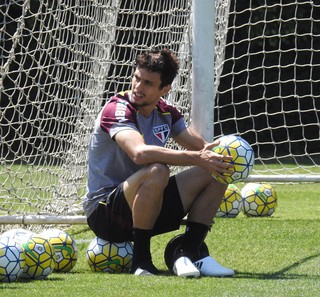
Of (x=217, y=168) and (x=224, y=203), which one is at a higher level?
(x=217, y=168)

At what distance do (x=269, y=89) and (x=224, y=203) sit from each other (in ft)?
23.5

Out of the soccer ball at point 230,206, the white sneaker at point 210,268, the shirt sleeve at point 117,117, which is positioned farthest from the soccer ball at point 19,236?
the soccer ball at point 230,206

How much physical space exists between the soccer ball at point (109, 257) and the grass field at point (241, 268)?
0.10 meters

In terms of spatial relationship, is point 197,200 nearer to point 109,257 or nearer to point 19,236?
point 109,257

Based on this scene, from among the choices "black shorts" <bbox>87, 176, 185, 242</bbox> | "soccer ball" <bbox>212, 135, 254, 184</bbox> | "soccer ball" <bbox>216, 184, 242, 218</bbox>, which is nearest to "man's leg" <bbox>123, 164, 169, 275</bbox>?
"black shorts" <bbox>87, 176, 185, 242</bbox>

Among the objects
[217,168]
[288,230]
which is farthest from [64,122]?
[217,168]

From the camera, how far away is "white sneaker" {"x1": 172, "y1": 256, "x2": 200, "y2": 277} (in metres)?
5.67

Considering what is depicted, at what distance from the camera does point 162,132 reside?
610 centimetres

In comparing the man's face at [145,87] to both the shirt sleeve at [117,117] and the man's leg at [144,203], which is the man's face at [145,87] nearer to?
the shirt sleeve at [117,117]

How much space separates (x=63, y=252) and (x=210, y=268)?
937 mm

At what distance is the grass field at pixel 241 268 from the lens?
202 inches

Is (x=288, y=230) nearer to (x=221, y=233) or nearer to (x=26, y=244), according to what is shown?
(x=221, y=233)

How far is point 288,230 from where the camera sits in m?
7.47

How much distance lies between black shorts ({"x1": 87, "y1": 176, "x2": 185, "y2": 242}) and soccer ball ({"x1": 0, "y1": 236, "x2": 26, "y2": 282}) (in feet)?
2.03
